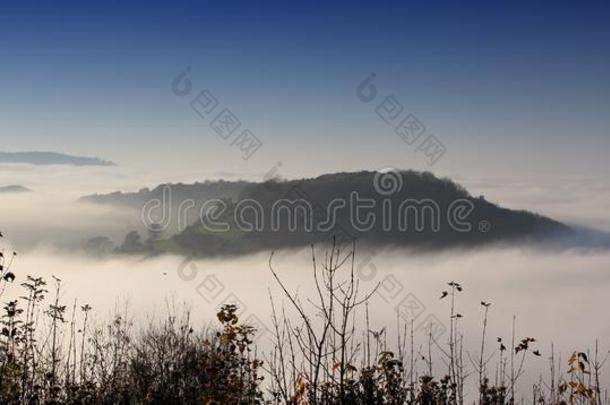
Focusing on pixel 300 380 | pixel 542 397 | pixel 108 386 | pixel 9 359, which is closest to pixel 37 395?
pixel 9 359

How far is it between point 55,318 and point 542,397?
941 cm

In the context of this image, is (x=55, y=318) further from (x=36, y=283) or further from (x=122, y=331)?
(x=122, y=331)

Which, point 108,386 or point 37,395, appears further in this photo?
point 108,386

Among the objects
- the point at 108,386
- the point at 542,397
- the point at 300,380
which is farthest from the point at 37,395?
the point at 542,397

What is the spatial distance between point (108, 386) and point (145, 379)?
154 inches

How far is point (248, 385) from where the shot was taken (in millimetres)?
12461

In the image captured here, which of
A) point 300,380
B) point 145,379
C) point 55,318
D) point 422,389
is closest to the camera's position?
point 300,380

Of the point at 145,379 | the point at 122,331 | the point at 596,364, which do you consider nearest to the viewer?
the point at 596,364

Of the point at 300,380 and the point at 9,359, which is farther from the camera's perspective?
the point at 9,359

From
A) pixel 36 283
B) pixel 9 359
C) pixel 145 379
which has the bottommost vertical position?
pixel 145 379

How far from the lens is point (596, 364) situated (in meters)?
9.59

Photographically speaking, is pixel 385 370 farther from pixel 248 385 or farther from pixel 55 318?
pixel 55 318

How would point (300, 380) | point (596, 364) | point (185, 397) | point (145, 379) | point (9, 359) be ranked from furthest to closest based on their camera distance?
point (145, 379), point (185, 397), point (9, 359), point (596, 364), point (300, 380)

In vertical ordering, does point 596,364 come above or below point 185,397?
above
